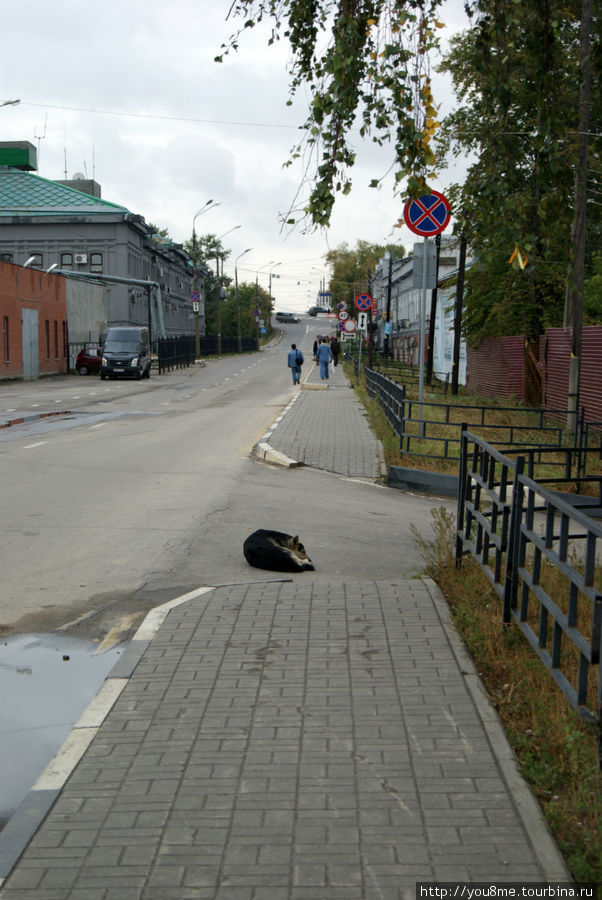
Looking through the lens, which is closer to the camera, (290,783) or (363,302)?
(290,783)

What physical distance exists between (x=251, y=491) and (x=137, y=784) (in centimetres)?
847

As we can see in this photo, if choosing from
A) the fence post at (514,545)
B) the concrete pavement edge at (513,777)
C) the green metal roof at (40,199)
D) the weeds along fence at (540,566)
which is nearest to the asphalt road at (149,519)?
the weeds along fence at (540,566)

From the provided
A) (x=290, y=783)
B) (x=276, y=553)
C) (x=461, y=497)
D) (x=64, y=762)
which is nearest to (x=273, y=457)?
(x=276, y=553)

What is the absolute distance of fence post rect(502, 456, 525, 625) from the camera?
5211mm

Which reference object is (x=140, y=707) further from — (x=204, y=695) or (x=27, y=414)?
(x=27, y=414)

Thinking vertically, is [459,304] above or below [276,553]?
above

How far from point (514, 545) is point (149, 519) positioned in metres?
5.52

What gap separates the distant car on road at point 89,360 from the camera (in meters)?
50.8

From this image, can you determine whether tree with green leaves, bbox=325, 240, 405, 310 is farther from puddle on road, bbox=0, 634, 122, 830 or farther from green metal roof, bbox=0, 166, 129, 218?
puddle on road, bbox=0, 634, 122, 830

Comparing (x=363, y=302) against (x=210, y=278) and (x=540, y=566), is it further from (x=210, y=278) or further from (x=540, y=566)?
(x=210, y=278)

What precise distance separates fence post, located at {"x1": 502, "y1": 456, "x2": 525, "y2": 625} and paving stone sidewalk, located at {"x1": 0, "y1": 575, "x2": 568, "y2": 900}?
1.32 ft

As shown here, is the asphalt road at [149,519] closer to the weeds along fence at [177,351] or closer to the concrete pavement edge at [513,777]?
the concrete pavement edge at [513,777]

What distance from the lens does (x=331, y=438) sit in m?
18.4

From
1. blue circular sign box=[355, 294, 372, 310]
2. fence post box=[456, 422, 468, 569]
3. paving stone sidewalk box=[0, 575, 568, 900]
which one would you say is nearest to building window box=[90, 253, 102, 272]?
blue circular sign box=[355, 294, 372, 310]
